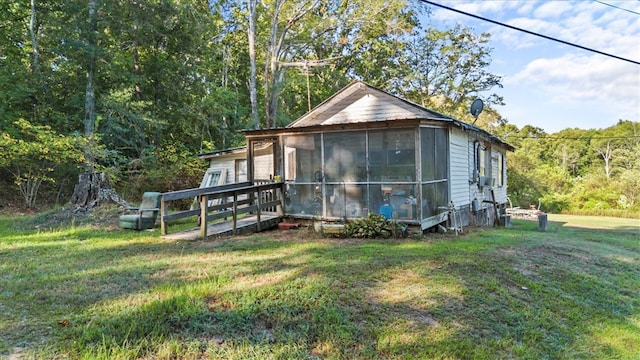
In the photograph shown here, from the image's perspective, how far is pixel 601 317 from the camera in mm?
3887

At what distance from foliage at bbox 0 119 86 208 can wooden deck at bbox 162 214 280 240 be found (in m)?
6.49

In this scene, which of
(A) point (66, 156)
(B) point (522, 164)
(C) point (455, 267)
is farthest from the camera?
(B) point (522, 164)

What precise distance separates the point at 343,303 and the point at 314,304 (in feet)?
0.96

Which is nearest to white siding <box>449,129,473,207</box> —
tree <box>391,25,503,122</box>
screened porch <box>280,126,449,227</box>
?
screened porch <box>280,126,449,227</box>

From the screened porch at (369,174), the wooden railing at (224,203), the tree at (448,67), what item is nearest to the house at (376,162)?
the screened porch at (369,174)

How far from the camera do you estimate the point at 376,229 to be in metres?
7.10

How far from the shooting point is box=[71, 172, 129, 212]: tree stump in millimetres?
9492

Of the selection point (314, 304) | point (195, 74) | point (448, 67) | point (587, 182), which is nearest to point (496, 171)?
point (314, 304)

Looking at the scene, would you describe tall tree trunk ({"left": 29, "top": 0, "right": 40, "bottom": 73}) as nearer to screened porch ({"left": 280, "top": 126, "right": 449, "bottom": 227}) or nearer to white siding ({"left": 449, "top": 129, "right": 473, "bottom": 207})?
screened porch ({"left": 280, "top": 126, "right": 449, "bottom": 227})

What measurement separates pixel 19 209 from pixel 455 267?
1339 centimetres

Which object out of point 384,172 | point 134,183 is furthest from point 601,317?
point 134,183

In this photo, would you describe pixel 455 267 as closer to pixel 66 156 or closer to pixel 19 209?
pixel 66 156

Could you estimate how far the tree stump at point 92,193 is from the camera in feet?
31.1

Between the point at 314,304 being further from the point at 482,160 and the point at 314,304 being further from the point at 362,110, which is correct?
the point at 482,160
